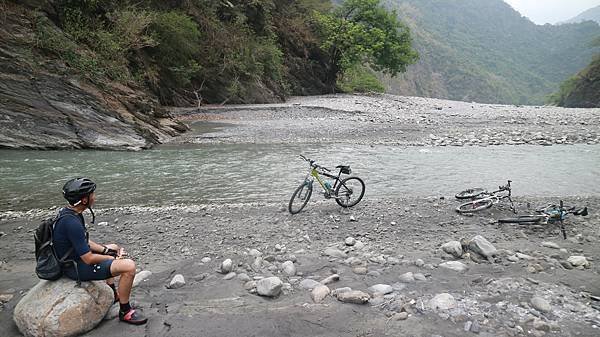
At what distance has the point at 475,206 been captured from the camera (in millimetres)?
7172

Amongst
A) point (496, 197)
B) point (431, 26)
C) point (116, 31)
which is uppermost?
point (431, 26)

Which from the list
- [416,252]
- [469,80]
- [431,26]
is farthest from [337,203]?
[431,26]

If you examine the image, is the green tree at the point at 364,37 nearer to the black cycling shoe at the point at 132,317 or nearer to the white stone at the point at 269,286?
the white stone at the point at 269,286

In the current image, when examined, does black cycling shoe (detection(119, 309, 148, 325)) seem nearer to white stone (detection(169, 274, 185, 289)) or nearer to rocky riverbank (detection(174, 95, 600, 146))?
white stone (detection(169, 274, 185, 289))

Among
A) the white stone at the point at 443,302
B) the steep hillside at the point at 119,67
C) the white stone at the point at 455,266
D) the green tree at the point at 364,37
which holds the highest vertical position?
the green tree at the point at 364,37

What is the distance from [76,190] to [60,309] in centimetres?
114

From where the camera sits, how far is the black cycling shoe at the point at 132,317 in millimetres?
3830

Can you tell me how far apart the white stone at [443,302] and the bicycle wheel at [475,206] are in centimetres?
336

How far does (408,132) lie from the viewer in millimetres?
17547

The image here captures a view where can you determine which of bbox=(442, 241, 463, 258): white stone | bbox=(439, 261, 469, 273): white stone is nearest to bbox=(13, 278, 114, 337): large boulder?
bbox=(439, 261, 469, 273): white stone

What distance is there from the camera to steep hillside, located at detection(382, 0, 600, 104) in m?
111

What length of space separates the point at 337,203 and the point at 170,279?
3898 millimetres

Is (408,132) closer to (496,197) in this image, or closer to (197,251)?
(496,197)

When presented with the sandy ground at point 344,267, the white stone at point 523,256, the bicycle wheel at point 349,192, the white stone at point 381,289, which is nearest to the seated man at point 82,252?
the sandy ground at point 344,267
